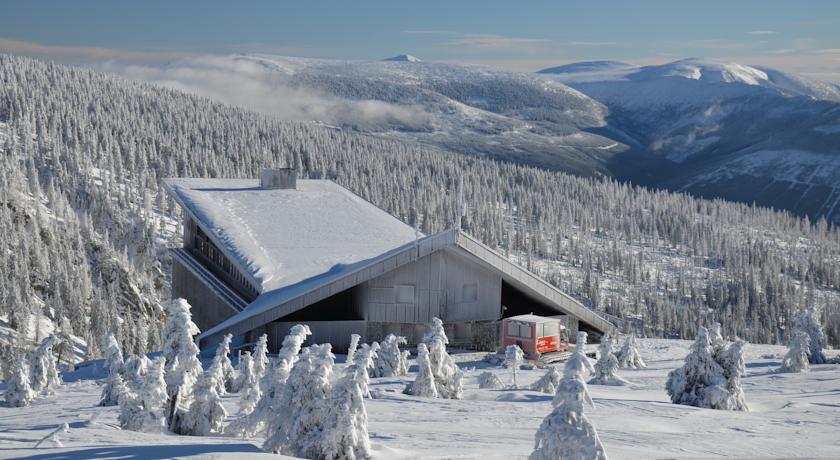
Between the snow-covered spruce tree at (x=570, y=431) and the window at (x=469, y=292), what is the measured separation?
72.4ft

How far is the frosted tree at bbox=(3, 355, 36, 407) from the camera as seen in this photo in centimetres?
2416

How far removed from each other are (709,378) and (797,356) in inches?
344

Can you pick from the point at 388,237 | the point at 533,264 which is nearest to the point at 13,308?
the point at 388,237

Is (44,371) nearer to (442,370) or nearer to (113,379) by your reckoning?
(113,379)

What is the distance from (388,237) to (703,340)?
20.7 m

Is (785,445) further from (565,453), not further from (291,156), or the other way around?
(291,156)

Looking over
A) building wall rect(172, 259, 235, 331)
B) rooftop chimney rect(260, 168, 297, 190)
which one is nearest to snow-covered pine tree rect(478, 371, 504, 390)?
building wall rect(172, 259, 235, 331)

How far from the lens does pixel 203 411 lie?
57.6 feet

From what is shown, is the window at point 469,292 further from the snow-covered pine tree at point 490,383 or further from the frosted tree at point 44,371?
the frosted tree at point 44,371

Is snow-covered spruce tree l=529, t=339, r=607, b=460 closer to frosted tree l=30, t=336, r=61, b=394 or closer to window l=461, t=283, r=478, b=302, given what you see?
frosted tree l=30, t=336, r=61, b=394

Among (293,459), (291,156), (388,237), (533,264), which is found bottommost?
(293,459)

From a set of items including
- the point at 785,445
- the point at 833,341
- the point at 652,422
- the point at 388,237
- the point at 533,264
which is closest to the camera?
the point at 785,445

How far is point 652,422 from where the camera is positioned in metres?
20.6

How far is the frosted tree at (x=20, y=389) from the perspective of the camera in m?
24.2
